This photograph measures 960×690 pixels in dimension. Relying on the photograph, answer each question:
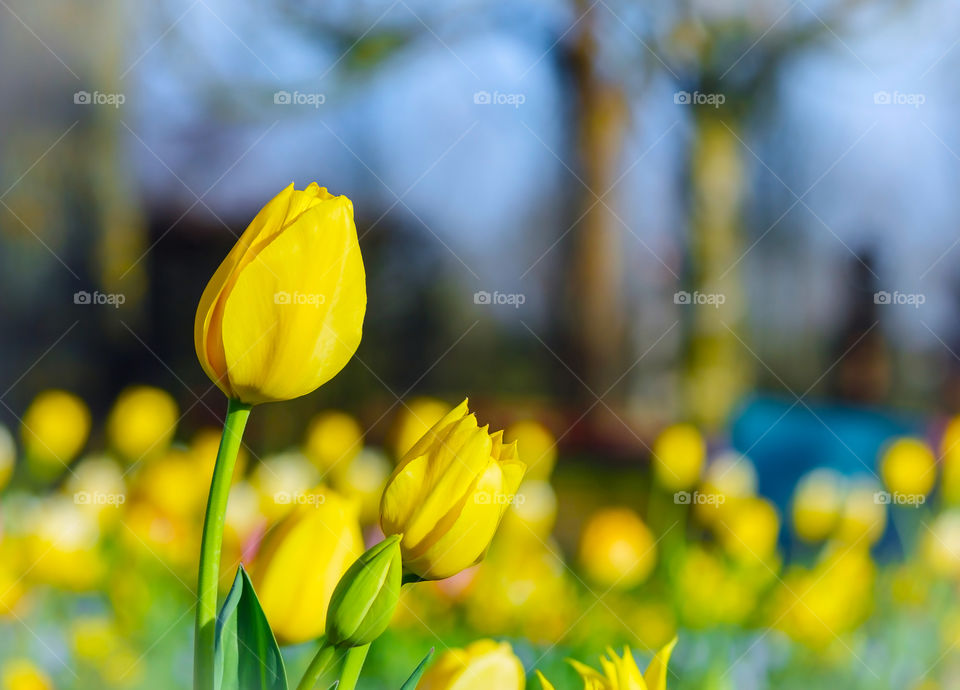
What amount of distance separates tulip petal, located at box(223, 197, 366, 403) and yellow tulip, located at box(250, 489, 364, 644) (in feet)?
0.12

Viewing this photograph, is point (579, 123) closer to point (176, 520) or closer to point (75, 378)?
point (75, 378)

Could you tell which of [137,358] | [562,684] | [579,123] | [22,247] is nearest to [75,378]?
[137,358]

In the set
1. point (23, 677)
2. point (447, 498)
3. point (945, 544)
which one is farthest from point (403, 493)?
point (945, 544)

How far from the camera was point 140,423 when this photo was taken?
20.8 inches

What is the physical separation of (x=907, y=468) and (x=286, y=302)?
50 cm

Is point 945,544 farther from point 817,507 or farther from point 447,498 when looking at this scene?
point 447,498

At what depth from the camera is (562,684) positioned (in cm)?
44

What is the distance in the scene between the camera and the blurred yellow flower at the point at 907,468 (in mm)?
555

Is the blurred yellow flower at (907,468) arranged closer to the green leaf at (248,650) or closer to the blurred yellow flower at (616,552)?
the blurred yellow flower at (616,552)

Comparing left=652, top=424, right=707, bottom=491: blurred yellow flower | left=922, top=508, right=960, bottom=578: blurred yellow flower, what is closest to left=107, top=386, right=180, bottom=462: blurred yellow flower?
left=652, top=424, right=707, bottom=491: blurred yellow flower

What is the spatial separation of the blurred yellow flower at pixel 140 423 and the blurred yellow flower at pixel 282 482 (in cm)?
7

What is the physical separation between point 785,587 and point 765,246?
1.07m

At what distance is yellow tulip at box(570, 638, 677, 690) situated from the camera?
0.66ft

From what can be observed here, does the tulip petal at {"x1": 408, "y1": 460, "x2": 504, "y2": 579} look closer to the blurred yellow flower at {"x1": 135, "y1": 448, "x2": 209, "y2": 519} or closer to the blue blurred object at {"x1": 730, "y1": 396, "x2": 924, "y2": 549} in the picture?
the blurred yellow flower at {"x1": 135, "y1": 448, "x2": 209, "y2": 519}
